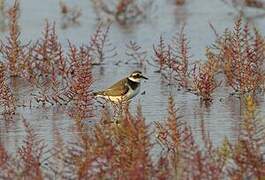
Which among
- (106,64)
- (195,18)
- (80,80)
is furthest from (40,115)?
(195,18)

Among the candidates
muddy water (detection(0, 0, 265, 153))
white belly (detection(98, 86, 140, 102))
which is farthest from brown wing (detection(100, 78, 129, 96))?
muddy water (detection(0, 0, 265, 153))

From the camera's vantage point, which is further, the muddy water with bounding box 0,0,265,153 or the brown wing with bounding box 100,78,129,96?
the brown wing with bounding box 100,78,129,96

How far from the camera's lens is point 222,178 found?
21.6 feet

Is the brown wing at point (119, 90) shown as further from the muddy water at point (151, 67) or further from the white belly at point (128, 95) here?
the muddy water at point (151, 67)

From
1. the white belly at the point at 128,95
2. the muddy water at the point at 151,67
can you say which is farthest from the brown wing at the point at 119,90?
the muddy water at the point at 151,67

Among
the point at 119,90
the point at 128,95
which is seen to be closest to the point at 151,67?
the point at 119,90

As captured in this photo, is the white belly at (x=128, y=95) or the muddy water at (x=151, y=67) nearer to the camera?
the muddy water at (x=151, y=67)

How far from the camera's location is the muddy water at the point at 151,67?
9250mm

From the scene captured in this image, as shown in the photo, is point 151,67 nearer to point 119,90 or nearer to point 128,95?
point 119,90

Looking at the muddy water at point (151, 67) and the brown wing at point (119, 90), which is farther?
the brown wing at point (119, 90)

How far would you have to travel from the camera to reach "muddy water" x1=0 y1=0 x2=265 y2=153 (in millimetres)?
9250

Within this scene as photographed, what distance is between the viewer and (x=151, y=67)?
12875 millimetres

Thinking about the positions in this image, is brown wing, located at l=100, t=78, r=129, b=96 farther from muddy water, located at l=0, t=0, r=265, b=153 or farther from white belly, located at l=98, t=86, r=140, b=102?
muddy water, located at l=0, t=0, r=265, b=153

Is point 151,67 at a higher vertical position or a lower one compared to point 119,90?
higher
